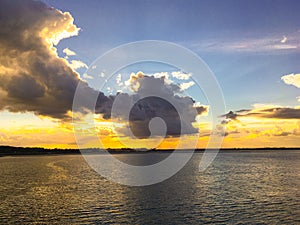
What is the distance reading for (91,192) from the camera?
2670 inches

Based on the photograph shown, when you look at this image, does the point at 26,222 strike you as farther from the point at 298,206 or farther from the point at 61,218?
the point at 298,206

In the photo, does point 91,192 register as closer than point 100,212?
No

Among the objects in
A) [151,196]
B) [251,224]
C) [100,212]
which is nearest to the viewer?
[251,224]

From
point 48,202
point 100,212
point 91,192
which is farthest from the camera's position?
point 91,192

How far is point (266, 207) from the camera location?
1977 inches

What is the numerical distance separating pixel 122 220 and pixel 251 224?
1732 cm

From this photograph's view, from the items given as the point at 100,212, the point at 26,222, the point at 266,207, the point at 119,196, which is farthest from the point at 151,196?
the point at 26,222

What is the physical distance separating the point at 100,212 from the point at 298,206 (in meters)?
33.2

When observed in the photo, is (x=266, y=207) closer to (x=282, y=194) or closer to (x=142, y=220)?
(x=282, y=194)

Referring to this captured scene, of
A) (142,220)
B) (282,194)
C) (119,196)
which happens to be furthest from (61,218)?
(282,194)

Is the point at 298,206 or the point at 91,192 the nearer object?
the point at 298,206

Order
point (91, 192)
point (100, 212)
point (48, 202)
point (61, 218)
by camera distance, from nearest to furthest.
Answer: point (61, 218) < point (100, 212) < point (48, 202) < point (91, 192)

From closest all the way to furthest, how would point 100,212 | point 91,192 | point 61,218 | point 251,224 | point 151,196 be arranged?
point 251,224 → point 61,218 → point 100,212 → point 151,196 → point 91,192

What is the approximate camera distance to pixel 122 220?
136 feet
